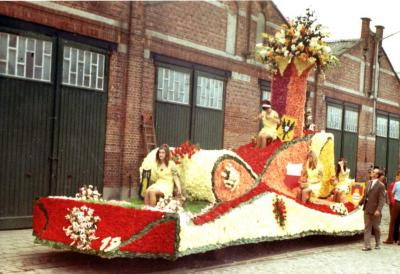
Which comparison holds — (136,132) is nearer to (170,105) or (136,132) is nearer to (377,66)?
(170,105)

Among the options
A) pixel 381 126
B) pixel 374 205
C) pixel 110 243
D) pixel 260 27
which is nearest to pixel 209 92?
pixel 260 27

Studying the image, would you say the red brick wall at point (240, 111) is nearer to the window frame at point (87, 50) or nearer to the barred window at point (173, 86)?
the barred window at point (173, 86)

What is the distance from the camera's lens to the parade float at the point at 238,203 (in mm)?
7766

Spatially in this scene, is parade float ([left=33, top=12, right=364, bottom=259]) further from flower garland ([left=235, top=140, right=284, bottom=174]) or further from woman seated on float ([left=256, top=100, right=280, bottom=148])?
woman seated on float ([left=256, top=100, right=280, bottom=148])

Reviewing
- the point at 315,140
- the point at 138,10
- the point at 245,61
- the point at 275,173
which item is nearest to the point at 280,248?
the point at 275,173

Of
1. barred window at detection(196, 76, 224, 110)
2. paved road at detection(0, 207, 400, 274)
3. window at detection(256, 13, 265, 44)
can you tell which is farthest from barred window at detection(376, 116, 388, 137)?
paved road at detection(0, 207, 400, 274)

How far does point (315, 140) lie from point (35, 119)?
6.03 metres

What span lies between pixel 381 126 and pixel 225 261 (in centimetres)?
2037

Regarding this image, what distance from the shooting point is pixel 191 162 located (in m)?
9.48

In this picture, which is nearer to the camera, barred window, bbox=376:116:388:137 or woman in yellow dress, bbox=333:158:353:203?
woman in yellow dress, bbox=333:158:353:203

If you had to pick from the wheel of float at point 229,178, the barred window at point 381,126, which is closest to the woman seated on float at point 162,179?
the wheel of float at point 229,178

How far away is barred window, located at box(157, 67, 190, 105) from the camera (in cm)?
1541

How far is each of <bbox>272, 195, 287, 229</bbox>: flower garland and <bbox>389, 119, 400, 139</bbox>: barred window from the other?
19.9 meters

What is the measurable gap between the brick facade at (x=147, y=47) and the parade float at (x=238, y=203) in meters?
3.58
